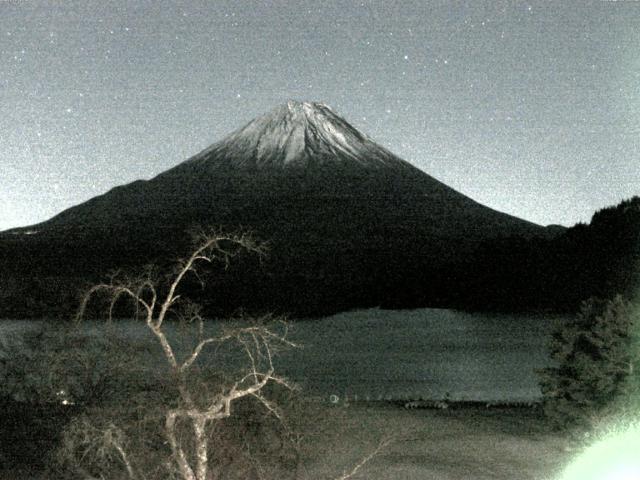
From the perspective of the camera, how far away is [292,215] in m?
126

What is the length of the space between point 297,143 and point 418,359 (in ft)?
343

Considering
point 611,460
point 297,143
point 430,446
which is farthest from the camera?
point 297,143

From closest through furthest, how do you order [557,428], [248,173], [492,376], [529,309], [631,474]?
[631,474] < [557,428] < [492,376] < [529,309] < [248,173]

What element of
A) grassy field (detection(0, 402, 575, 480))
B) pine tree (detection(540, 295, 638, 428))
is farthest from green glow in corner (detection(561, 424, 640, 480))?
pine tree (detection(540, 295, 638, 428))

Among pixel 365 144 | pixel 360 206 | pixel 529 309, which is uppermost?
pixel 365 144

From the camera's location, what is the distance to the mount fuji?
110 m

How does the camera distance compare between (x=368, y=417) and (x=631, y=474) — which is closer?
(x=631, y=474)

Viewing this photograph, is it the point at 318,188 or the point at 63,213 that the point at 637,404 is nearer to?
the point at 318,188

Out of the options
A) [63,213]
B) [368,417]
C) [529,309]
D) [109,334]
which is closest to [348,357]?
[368,417]

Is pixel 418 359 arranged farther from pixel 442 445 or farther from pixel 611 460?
pixel 611 460

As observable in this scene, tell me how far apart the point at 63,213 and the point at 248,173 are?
101 ft

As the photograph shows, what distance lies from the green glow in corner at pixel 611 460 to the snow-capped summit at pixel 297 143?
115 metres

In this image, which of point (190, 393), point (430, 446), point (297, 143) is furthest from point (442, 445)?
point (297, 143)

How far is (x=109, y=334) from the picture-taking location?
36.1 ft
